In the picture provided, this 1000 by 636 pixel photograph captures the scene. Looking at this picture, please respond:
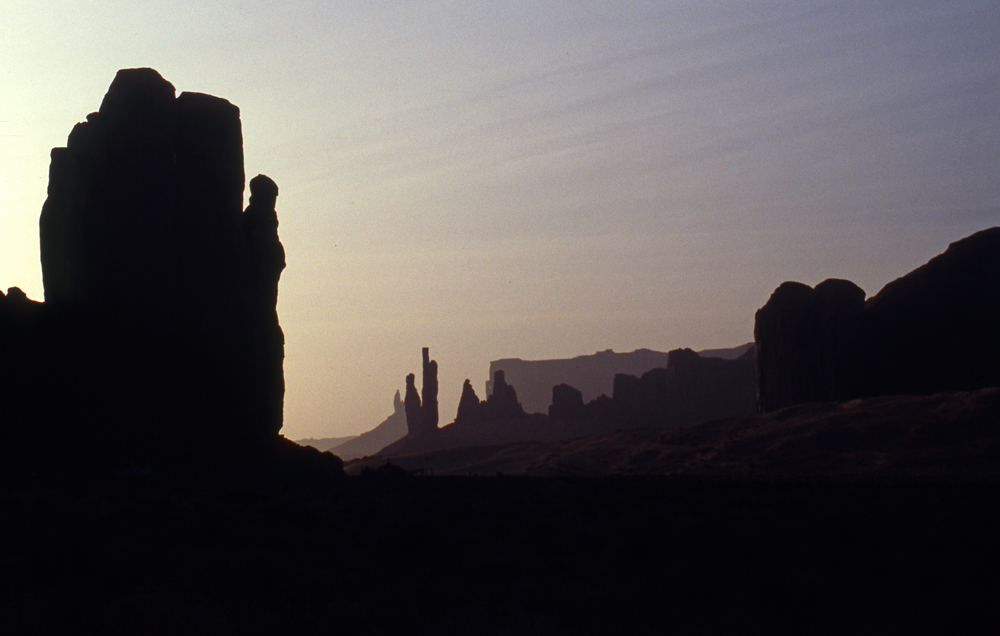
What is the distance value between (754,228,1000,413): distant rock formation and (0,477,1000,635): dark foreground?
61.4 meters

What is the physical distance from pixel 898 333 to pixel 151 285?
212ft

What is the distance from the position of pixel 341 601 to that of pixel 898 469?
142ft

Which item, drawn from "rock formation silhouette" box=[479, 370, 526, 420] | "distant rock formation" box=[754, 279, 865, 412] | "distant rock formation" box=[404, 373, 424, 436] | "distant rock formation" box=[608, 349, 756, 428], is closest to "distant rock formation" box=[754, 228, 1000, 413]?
"distant rock formation" box=[754, 279, 865, 412]

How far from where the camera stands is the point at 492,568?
14.0 metres

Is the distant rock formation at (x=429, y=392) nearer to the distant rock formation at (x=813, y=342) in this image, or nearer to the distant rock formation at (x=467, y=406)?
the distant rock formation at (x=467, y=406)

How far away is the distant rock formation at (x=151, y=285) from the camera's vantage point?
140 ft

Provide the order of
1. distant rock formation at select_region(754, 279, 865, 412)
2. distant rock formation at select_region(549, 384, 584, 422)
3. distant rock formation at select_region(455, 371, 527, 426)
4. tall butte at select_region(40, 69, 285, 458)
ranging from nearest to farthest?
tall butte at select_region(40, 69, 285, 458)
distant rock formation at select_region(754, 279, 865, 412)
distant rock formation at select_region(549, 384, 584, 422)
distant rock formation at select_region(455, 371, 527, 426)

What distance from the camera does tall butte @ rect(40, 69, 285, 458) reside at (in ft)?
145

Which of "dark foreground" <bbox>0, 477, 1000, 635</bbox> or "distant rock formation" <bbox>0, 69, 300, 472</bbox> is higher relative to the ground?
"distant rock formation" <bbox>0, 69, 300, 472</bbox>

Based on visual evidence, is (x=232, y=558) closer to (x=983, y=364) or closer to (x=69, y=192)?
(x=69, y=192)

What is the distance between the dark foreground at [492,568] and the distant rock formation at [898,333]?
6136cm

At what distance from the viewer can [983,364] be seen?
7481cm

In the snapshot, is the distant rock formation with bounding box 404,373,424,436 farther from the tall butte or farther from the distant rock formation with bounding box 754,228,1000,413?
the tall butte

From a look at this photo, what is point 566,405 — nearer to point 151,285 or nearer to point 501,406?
point 501,406
